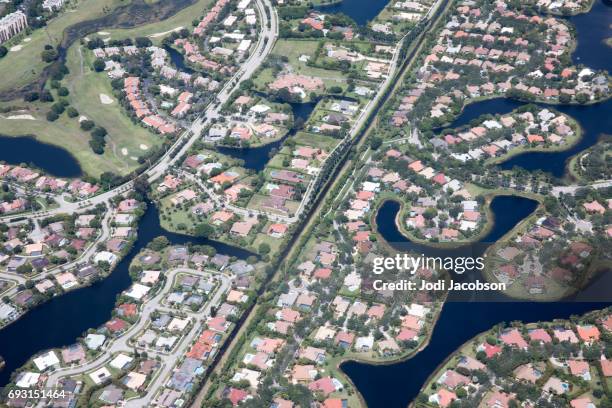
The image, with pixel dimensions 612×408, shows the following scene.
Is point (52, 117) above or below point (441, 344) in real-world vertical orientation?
above

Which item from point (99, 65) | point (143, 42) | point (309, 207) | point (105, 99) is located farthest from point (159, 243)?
point (143, 42)

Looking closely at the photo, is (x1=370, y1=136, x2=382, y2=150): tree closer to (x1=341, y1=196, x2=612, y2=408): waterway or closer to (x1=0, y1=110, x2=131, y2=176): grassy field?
(x1=341, y1=196, x2=612, y2=408): waterway

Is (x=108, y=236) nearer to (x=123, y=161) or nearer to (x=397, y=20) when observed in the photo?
(x=123, y=161)

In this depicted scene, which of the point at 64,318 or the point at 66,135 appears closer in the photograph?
the point at 64,318

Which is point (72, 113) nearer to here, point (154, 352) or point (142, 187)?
point (142, 187)

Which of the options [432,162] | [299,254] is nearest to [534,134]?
[432,162]

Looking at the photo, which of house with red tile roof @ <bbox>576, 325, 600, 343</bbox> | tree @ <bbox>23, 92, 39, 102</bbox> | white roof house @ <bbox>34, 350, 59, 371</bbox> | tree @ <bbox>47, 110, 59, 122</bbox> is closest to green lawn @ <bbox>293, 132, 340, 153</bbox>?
tree @ <bbox>47, 110, 59, 122</bbox>
